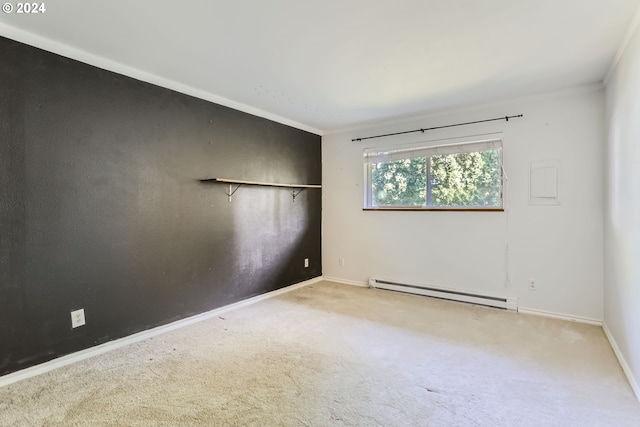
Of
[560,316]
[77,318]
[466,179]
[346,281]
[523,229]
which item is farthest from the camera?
[346,281]

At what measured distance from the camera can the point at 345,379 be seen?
2.06 metres

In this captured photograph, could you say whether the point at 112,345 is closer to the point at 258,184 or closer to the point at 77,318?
the point at 77,318

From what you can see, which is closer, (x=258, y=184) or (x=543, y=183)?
(x=543, y=183)

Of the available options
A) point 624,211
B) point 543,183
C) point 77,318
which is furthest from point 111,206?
point 543,183

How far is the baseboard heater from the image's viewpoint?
135 inches

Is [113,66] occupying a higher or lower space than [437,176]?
higher

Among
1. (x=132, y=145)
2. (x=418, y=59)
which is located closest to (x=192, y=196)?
(x=132, y=145)

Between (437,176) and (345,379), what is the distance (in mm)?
2753

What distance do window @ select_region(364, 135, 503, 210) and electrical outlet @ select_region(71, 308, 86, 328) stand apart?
3356mm

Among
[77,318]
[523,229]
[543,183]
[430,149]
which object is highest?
[430,149]

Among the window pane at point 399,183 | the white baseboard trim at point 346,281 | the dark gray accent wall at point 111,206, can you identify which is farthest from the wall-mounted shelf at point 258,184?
the white baseboard trim at point 346,281

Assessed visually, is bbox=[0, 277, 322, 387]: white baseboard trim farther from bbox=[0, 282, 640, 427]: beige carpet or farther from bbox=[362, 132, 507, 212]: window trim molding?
bbox=[362, 132, 507, 212]: window trim molding

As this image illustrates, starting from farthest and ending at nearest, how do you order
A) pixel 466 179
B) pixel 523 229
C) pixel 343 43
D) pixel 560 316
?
pixel 466 179 < pixel 523 229 < pixel 560 316 < pixel 343 43

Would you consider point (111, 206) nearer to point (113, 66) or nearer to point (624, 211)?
point (113, 66)
